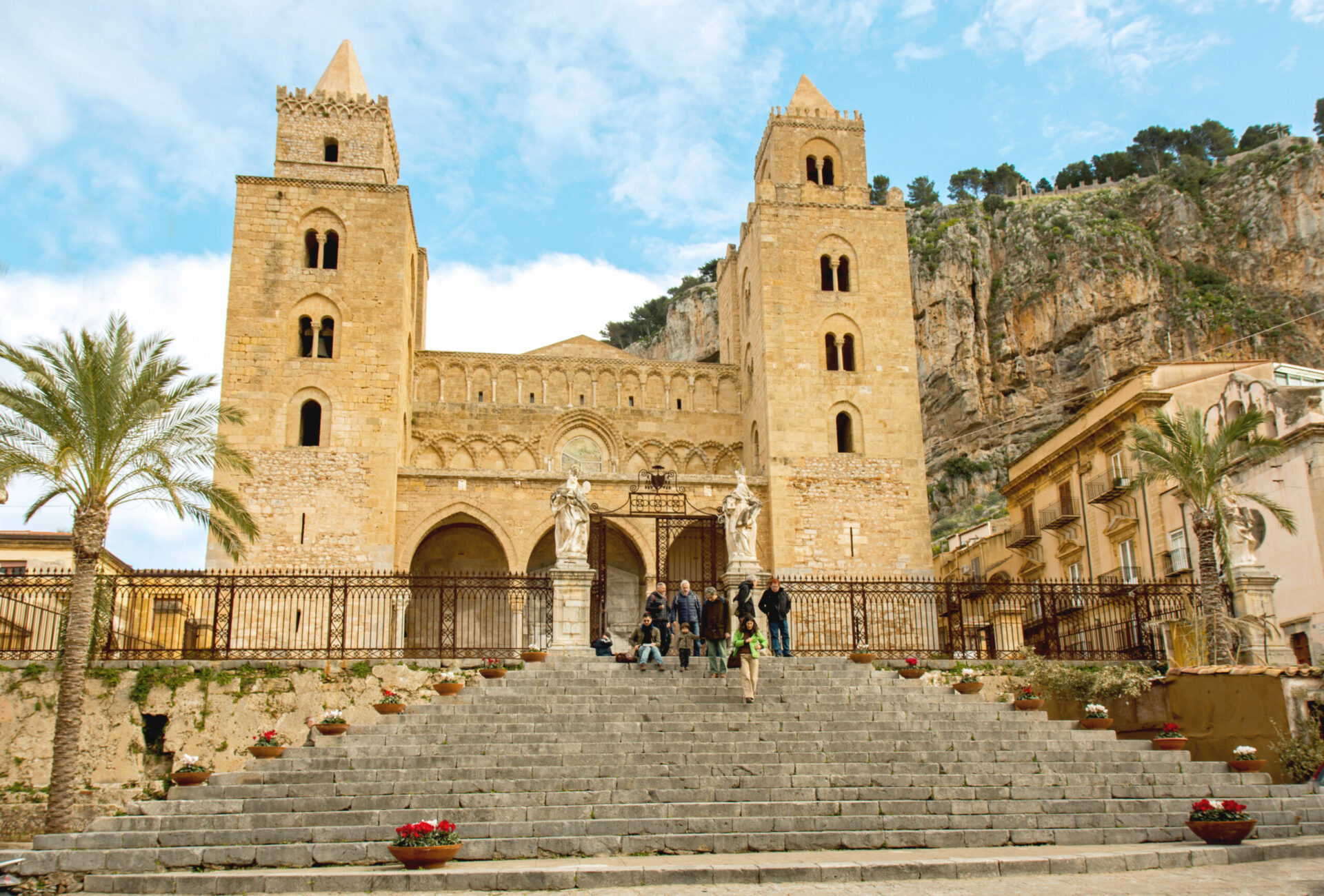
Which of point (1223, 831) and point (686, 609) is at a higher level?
point (686, 609)

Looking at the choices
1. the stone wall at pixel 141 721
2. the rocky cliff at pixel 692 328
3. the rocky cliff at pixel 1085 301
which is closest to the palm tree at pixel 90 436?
the stone wall at pixel 141 721

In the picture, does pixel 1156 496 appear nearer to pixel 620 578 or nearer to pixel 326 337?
pixel 620 578

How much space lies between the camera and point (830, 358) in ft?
107

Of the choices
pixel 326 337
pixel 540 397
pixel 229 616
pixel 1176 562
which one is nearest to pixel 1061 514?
pixel 1176 562

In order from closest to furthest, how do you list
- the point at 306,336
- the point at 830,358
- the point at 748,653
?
the point at 748,653, the point at 306,336, the point at 830,358

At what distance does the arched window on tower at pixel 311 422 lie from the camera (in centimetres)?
2895

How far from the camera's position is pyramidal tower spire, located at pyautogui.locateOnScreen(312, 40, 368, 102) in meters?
32.8

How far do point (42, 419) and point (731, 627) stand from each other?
1073cm

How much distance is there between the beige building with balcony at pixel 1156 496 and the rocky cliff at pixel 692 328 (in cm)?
3940

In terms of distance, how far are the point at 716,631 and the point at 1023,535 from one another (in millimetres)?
21180

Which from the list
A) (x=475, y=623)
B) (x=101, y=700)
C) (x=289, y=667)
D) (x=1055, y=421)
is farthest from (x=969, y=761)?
(x=1055, y=421)

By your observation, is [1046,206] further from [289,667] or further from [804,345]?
[289,667]

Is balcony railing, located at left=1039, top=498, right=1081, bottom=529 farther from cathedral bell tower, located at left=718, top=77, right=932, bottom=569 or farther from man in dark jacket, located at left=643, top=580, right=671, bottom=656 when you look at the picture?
man in dark jacket, located at left=643, top=580, right=671, bottom=656

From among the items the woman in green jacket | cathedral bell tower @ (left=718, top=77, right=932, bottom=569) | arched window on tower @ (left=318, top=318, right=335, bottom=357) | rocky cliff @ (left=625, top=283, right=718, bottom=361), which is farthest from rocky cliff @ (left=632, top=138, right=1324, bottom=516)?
the woman in green jacket
